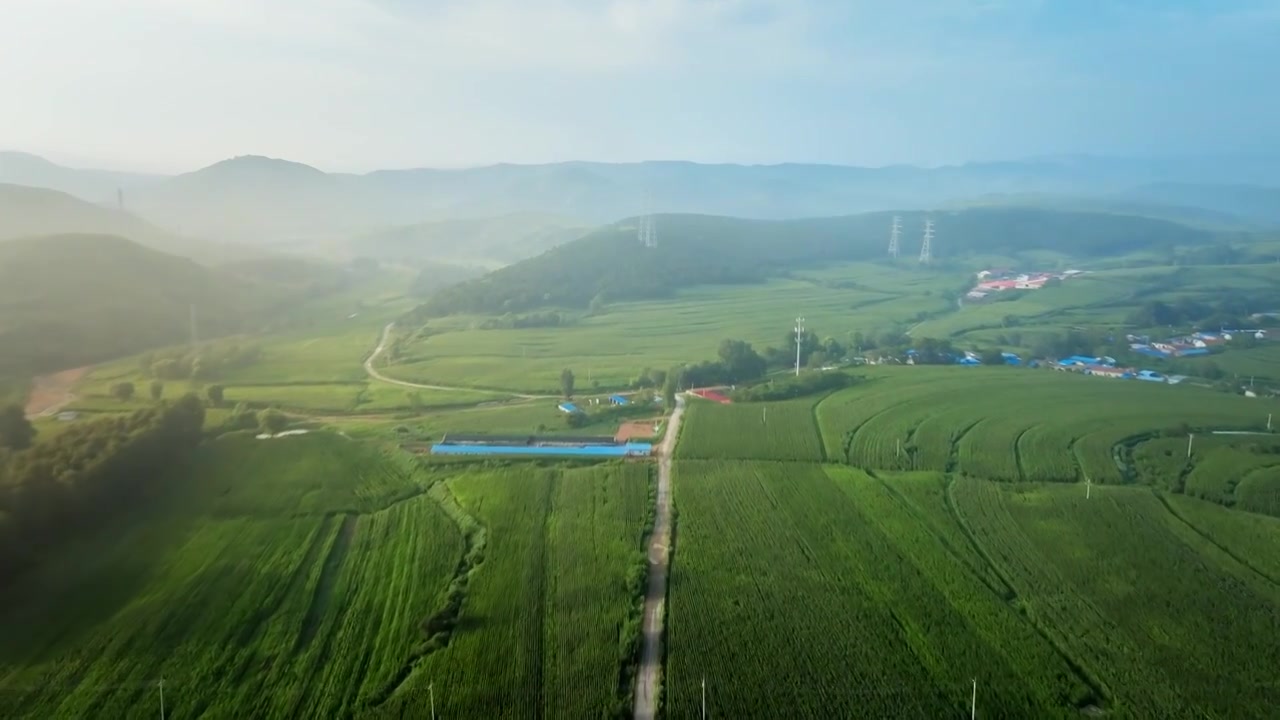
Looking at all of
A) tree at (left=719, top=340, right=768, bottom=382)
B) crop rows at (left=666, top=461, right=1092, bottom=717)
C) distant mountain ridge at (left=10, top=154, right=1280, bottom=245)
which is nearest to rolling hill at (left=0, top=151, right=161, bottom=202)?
distant mountain ridge at (left=10, top=154, right=1280, bottom=245)

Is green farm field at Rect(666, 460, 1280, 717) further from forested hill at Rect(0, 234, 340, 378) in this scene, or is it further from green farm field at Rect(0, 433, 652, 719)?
forested hill at Rect(0, 234, 340, 378)

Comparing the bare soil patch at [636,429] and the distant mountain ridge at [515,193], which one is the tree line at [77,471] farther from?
the distant mountain ridge at [515,193]

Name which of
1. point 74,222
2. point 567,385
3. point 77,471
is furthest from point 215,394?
point 74,222

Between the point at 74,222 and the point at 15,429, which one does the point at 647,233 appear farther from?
the point at 15,429

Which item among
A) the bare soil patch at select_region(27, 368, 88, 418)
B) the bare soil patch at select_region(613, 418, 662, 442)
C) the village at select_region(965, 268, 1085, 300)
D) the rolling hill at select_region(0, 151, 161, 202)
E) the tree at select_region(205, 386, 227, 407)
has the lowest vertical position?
the bare soil patch at select_region(613, 418, 662, 442)

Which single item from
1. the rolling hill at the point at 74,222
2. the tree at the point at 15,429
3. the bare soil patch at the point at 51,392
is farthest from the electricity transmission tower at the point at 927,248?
the tree at the point at 15,429

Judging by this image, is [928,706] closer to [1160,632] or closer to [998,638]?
[998,638]
